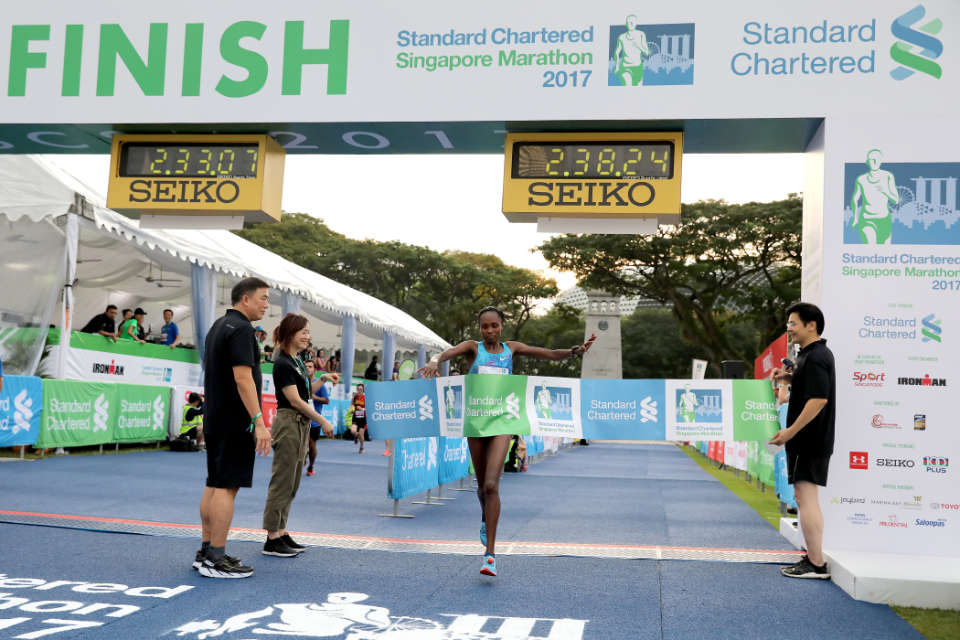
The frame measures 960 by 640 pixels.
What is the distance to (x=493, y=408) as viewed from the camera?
6348 mm

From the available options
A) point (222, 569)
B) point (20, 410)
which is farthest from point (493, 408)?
point (20, 410)

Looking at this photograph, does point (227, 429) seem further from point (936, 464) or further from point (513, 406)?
point (936, 464)

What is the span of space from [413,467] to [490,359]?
3.73 m

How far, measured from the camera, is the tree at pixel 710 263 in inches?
1163

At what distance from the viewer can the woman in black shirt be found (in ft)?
21.3

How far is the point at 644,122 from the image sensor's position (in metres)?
7.25

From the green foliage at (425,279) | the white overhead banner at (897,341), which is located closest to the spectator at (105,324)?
the white overhead banner at (897,341)

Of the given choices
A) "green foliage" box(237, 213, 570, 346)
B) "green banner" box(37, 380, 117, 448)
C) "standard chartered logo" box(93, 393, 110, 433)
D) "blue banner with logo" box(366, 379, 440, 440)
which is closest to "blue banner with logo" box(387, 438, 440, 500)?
"blue banner with logo" box(366, 379, 440, 440)

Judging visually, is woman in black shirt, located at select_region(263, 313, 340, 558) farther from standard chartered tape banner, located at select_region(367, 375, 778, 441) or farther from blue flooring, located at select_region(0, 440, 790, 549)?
blue flooring, located at select_region(0, 440, 790, 549)

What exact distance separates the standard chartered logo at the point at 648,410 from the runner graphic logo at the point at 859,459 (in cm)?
144

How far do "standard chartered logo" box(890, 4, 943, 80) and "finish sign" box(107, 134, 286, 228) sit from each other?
518 centimetres

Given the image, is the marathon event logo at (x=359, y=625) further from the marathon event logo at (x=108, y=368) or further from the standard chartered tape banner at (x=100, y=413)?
the marathon event logo at (x=108, y=368)

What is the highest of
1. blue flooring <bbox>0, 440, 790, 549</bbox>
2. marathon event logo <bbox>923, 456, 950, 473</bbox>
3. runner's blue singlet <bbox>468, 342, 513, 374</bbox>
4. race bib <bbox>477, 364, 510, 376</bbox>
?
runner's blue singlet <bbox>468, 342, 513, 374</bbox>

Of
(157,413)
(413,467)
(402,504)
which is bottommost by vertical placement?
(402,504)
